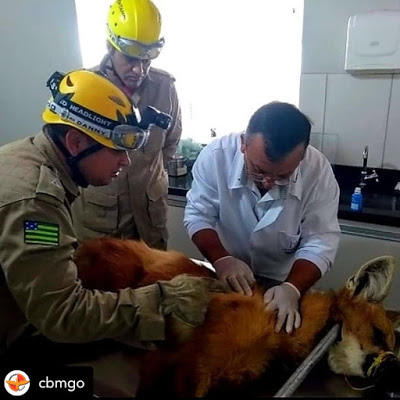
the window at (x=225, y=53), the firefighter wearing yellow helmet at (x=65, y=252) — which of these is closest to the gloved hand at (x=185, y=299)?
the firefighter wearing yellow helmet at (x=65, y=252)

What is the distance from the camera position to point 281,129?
1.16 metres

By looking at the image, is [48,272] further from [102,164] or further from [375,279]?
[375,279]

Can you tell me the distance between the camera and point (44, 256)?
869mm

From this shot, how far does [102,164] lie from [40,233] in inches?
9.4

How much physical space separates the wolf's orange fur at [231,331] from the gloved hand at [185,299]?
0.03 m

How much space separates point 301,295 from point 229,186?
1.54ft

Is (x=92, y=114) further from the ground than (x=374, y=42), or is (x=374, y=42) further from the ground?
(x=374, y=42)

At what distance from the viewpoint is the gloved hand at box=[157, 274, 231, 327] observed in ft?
3.17

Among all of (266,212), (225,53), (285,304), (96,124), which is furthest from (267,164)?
(225,53)

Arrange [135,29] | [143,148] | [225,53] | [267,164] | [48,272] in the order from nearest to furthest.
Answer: [48,272] → [267,164] → [135,29] → [143,148] → [225,53]

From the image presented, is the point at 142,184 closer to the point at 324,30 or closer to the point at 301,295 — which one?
the point at 301,295

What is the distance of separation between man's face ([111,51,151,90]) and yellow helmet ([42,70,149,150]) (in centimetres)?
66

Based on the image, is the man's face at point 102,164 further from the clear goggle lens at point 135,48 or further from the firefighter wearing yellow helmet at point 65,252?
the clear goggle lens at point 135,48

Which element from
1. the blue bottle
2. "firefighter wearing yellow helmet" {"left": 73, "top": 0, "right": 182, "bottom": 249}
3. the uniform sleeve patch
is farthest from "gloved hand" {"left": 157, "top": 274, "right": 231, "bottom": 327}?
the blue bottle
